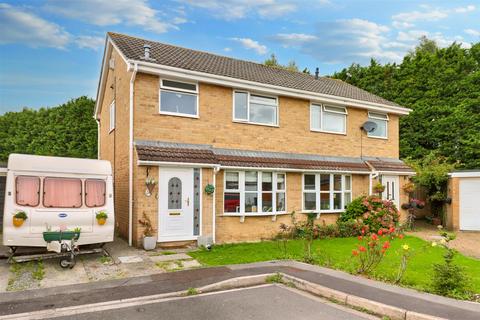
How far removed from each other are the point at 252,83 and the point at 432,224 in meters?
12.6

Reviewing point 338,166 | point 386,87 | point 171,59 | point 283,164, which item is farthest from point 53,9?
point 386,87

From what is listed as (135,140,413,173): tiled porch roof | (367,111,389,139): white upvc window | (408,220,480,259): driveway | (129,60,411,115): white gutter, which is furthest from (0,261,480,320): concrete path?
(367,111,389,139): white upvc window

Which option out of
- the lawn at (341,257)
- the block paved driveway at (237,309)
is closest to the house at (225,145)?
the lawn at (341,257)

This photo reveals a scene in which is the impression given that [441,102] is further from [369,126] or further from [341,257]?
[341,257]

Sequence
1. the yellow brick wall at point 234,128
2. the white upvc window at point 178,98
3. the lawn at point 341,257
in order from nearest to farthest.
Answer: the lawn at point 341,257, the yellow brick wall at point 234,128, the white upvc window at point 178,98

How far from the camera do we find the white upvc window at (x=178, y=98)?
11867 mm

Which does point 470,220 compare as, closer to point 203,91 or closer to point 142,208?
point 203,91

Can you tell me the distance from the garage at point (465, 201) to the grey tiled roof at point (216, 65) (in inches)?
196

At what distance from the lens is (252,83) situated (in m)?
13.2

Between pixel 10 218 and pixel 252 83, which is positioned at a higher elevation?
pixel 252 83

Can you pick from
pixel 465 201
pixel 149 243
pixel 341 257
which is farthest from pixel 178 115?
pixel 465 201

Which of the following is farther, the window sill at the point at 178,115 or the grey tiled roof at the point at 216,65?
the grey tiled roof at the point at 216,65

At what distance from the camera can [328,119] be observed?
51.9 feet

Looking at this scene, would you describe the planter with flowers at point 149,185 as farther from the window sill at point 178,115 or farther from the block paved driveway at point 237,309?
the block paved driveway at point 237,309
